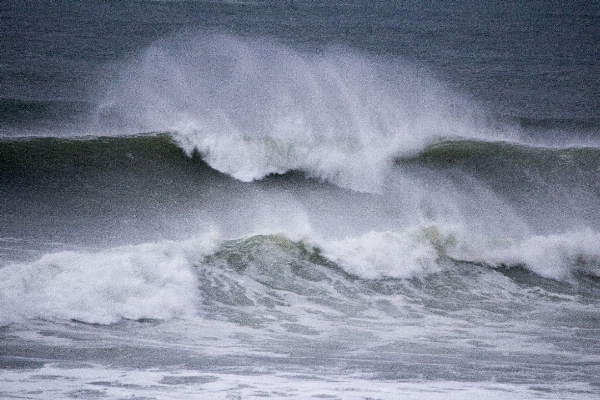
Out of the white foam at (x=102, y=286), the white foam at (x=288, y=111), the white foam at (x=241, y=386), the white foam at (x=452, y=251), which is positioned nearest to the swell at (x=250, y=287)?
the white foam at (x=102, y=286)

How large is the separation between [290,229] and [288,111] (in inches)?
226

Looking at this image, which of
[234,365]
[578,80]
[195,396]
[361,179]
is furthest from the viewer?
[578,80]

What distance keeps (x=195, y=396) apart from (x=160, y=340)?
1.74 m

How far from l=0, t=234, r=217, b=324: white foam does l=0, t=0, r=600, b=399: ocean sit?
1.0 inches

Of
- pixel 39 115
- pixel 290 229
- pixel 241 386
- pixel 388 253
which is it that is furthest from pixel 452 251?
pixel 39 115

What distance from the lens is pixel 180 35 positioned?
1101 inches

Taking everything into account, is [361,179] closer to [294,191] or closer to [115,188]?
[294,191]

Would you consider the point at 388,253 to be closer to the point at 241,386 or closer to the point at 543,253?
the point at 543,253

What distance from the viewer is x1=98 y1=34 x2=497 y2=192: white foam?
47.4 ft

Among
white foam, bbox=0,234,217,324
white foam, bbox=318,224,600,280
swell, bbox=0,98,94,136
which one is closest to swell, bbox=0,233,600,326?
white foam, bbox=0,234,217,324

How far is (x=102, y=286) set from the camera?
9.51m

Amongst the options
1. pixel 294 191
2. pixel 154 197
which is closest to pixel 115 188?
pixel 154 197

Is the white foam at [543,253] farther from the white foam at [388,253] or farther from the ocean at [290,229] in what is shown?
the white foam at [388,253]

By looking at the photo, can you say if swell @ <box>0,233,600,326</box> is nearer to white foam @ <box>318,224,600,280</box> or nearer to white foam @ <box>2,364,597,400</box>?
white foam @ <box>318,224,600,280</box>
